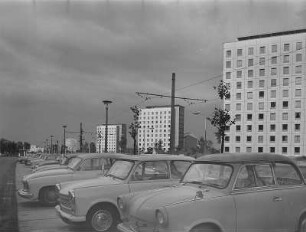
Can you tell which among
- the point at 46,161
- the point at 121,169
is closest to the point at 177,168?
the point at 121,169

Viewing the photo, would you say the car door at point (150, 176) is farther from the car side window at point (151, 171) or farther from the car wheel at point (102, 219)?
the car wheel at point (102, 219)

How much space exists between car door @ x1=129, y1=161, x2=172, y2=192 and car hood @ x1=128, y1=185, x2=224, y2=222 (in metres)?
1.81

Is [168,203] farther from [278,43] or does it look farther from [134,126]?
[278,43]

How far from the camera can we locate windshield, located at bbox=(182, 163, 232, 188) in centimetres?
694

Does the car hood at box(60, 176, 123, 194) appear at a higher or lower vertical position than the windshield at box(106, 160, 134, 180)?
lower

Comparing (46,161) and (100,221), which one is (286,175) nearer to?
(100,221)

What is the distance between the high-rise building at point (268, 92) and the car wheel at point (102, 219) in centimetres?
9321

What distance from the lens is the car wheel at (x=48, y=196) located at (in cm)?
1280

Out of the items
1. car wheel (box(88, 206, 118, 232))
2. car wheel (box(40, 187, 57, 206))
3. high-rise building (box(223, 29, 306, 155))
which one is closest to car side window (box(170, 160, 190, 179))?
car wheel (box(88, 206, 118, 232))

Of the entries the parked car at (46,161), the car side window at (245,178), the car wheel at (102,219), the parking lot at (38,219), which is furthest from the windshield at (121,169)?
the parked car at (46,161)

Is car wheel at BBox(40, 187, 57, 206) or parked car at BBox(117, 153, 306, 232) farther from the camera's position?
car wheel at BBox(40, 187, 57, 206)

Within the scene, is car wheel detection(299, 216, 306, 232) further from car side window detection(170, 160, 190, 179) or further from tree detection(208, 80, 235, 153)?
tree detection(208, 80, 235, 153)

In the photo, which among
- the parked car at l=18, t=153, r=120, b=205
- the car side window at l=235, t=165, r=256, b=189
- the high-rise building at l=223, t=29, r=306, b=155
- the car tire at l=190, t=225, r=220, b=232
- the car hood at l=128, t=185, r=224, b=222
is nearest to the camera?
the car tire at l=190, t=225, r=220, b=232

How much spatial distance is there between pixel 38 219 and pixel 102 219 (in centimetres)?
266
